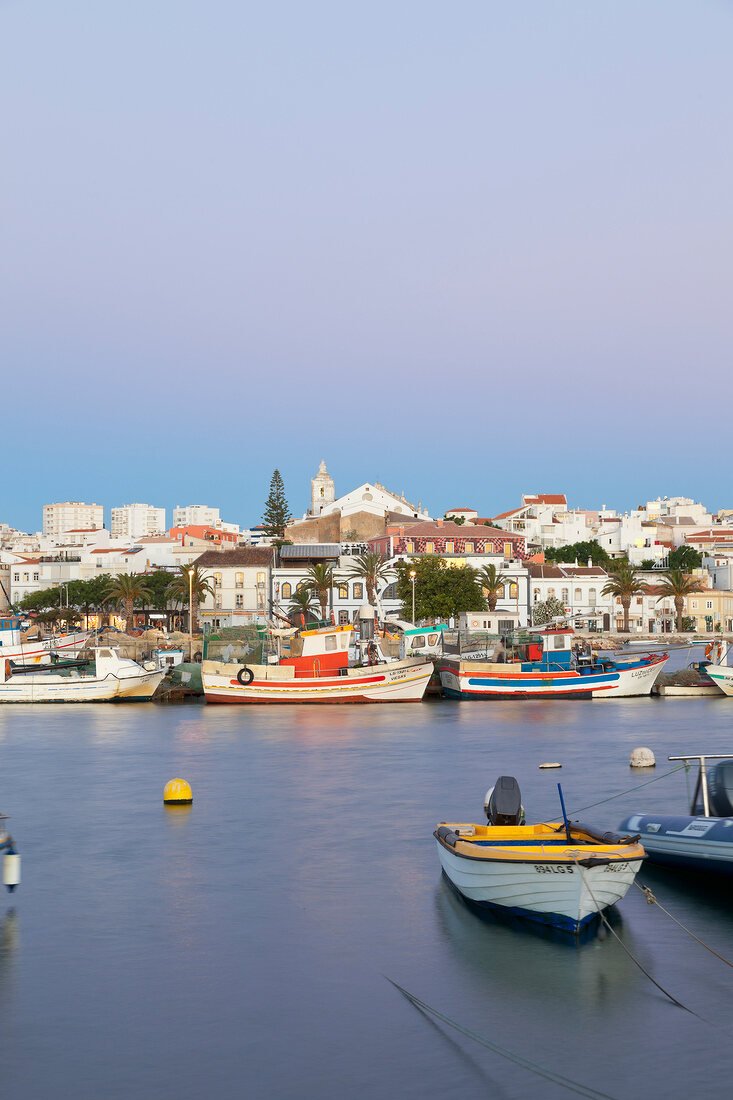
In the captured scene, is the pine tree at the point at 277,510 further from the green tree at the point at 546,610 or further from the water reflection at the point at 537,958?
the water reflection at the point at 537,958

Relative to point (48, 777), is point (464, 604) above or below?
above

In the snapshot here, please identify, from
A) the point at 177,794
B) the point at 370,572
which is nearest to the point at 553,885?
the point at 177,794

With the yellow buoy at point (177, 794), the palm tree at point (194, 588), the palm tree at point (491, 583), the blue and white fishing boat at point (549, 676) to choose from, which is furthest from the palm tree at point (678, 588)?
the yellow buoy at point (177, 794)

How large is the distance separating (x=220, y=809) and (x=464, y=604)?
57.8 meters

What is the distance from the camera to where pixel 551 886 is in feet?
47.7

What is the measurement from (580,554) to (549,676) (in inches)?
3511

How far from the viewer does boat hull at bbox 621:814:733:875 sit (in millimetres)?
16688

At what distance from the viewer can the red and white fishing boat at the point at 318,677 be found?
48.2 metres

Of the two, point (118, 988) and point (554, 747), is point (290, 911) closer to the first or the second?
point (118, 988)

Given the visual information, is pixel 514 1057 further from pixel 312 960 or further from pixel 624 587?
pixel 624 587

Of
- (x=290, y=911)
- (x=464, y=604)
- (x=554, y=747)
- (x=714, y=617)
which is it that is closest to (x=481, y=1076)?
(x=290, y=911)

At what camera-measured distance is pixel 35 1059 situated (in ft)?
39.4

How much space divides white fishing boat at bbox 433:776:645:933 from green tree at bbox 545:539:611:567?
122 m

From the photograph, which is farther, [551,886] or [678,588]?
[678,588]
